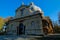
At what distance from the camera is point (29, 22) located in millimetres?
26188

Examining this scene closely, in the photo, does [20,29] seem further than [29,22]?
Yes

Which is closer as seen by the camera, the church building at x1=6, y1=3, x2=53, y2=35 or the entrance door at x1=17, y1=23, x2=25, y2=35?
the church building at x1=6, y1=3, x2=53, y2=35

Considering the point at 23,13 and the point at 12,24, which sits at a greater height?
the point at 23,13

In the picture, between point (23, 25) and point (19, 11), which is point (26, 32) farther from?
point (19, 11)

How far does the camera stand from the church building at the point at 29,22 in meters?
23.9

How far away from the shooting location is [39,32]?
2341 cm

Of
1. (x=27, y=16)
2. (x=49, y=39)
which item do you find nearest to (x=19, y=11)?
(x=27, y=16)

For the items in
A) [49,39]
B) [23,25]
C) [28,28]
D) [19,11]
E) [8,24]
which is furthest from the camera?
[8,24]

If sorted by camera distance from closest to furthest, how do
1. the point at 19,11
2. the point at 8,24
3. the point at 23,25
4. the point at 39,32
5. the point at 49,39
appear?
1. the point at 49,39
2. the point at 39,32
3. the point at 23,25
4. the point at 19,11
5. the point at 8,24

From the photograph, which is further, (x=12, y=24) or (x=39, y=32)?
(x=12, y=24)

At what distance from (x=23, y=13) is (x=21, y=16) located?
A: 3.31ft

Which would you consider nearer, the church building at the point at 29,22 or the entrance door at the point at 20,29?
the church building at the point at 29,22

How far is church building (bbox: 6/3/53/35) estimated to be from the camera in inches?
939

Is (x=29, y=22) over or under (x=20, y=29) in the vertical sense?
over
